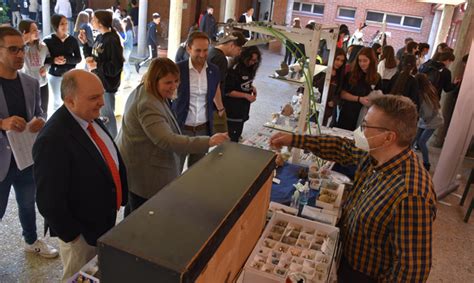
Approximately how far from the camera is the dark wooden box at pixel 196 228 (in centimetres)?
93

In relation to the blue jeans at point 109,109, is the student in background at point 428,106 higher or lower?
higher

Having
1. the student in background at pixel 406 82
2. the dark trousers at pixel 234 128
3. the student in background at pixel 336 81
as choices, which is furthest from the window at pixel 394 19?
the dark trousers at pixel 234 128

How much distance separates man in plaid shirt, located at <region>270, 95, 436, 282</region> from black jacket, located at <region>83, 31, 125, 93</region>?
3.19 metres

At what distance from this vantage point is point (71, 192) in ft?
5.76

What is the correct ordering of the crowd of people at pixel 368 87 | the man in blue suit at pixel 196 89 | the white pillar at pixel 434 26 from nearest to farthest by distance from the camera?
the man in blue suit at pixel 196 89, the crowd of people at pixel 368 87, the white pillar at pixel 434 26

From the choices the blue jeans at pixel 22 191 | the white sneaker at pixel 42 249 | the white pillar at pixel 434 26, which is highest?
the white pillar at pixel 434 26

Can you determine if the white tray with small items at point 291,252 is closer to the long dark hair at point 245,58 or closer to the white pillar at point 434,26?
the long dark hair at point 245,58

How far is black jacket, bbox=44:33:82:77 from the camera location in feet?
14.3

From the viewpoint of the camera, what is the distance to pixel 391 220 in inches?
60.7

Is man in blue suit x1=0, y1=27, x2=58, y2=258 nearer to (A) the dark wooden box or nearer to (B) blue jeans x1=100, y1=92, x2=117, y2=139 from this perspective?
(A) the dark wooden box

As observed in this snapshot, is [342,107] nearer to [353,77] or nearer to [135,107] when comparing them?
[353,77]

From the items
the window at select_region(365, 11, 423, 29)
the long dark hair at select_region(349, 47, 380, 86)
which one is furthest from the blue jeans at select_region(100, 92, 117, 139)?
the window at select_region(365, 11, 423, 29)

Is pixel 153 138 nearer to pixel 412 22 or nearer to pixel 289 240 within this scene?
pixel 289 240

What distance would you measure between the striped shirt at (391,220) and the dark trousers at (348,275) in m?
0.04
